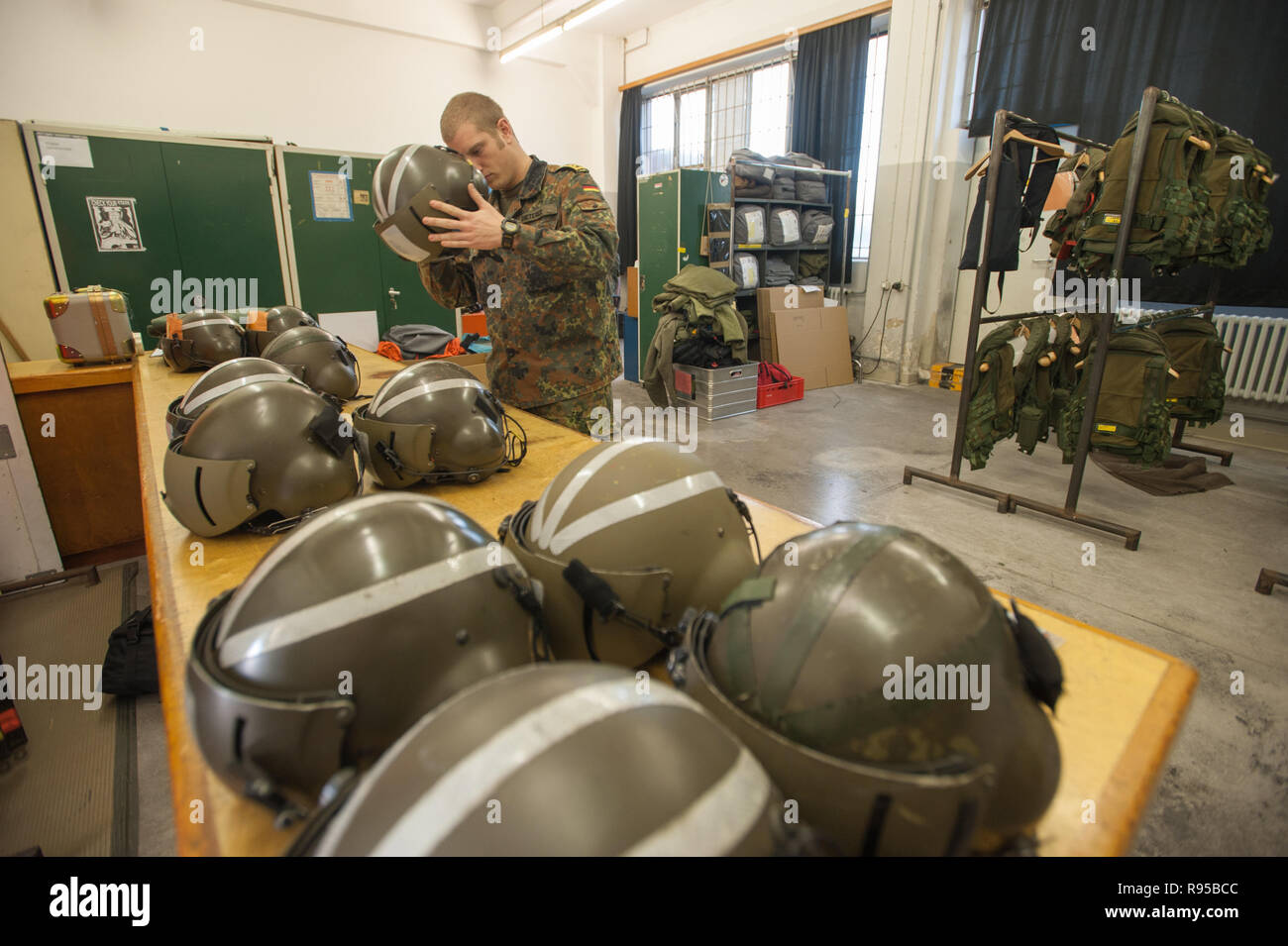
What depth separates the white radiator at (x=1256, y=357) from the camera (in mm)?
4254

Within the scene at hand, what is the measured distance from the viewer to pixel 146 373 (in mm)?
2727

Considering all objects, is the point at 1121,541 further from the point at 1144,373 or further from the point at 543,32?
the point at 543,32

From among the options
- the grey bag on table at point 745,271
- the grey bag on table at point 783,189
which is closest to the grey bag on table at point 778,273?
the grey bag on table at point 745,271

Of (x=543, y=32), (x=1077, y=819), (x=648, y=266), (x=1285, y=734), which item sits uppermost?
(x=543, y=32)

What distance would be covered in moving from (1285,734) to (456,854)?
2.41 meters

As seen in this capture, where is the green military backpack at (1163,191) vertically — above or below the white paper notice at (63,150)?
below

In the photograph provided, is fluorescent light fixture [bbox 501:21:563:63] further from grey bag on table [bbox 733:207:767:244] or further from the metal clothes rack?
the metal clothes rack

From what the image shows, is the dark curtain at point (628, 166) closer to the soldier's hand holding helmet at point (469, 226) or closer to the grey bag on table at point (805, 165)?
the grey bag on table at point (805, 165)

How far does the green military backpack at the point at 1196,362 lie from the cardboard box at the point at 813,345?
2.98 m

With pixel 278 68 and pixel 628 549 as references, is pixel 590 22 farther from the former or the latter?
pixel 628 549

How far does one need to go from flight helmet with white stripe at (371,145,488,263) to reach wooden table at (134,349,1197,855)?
25.6 inches
